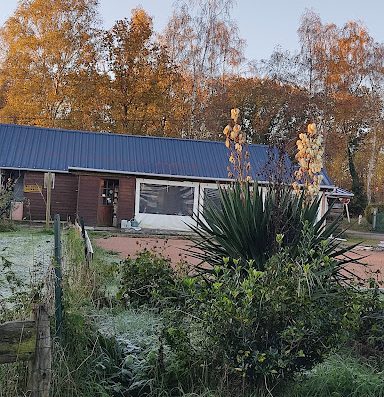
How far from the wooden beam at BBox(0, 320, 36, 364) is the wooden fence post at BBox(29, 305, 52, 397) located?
4 cm

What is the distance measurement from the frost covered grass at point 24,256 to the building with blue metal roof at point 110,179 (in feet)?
16.6

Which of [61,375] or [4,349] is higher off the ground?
[4,349]

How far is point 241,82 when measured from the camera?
110 ft

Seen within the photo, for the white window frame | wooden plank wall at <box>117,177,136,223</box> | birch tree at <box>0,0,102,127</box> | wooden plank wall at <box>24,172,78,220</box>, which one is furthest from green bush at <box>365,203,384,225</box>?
wooden plank wall at <box>24,172,78,220</box>

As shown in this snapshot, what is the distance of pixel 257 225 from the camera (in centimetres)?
512

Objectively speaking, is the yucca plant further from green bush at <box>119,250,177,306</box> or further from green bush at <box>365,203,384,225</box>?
green bush at <box>365,203,384,225</box>

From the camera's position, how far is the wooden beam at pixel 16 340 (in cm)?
297

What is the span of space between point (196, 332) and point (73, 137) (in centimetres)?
2191

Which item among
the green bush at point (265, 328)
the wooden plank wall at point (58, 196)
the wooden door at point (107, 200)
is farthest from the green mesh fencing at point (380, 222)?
the green bush at point (265, 328)

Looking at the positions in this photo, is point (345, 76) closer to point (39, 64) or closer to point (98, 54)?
point (98, 54)

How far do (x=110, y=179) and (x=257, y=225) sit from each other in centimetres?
1763

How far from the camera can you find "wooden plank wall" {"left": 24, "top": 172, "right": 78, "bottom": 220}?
2220 cm

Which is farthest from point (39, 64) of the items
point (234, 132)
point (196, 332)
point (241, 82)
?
point (196, 332)

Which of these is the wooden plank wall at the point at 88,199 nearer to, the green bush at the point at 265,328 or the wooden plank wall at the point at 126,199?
the wooden plank wall at the point at 126,199
